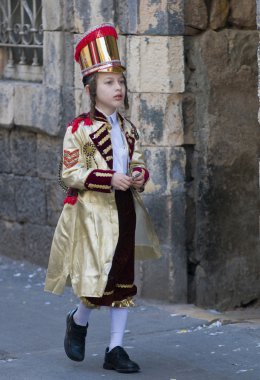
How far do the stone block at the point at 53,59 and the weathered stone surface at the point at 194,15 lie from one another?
1360 millimetres

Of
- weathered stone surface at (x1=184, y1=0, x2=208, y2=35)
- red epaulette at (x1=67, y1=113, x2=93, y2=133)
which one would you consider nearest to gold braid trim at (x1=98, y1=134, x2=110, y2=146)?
red epaulette at (x1=67, y1=113, x2=93, y2=133)

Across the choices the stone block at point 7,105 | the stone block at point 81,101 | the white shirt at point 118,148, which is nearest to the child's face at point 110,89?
the white shirt at point 118,148

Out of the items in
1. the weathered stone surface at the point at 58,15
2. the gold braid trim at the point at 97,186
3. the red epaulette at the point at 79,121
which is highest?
the weathered stone surface at the point at 58,15

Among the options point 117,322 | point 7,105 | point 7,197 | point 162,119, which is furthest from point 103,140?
point 7,197

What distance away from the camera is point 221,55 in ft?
24.7

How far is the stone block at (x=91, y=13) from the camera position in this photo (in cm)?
783

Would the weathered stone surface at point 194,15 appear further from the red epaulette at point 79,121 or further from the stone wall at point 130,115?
the red epaulette at point 79,121

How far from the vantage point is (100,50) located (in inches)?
234

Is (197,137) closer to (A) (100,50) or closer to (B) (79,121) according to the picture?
(B) (79,121)

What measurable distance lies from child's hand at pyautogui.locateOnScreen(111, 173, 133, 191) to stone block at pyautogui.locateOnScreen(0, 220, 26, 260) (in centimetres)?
351

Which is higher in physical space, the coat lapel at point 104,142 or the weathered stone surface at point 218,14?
the weathered stone surface at point 218,14

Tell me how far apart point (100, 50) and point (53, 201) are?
3089 millimetres

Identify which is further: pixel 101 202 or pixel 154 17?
pixel 154 17

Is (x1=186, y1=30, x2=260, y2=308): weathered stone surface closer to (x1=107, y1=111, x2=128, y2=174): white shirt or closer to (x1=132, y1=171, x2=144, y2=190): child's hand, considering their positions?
(x1=107, y1=111, x2=128, y2=174): white shirt
